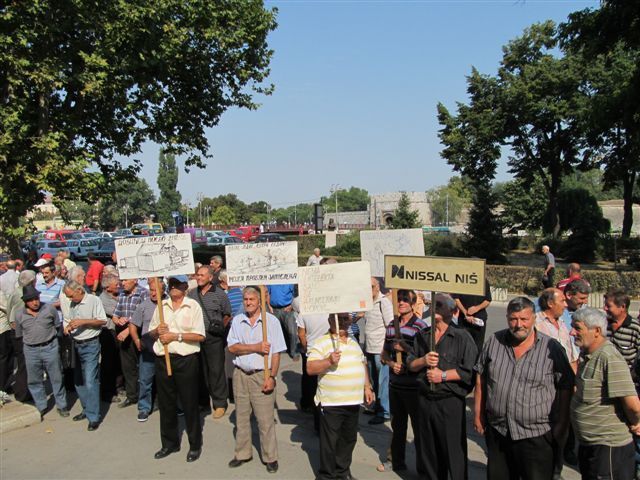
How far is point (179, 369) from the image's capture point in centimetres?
588

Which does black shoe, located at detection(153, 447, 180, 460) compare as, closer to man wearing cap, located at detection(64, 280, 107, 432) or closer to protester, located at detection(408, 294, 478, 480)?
man wearing cap, located at detection(64, 280, 107, 432)

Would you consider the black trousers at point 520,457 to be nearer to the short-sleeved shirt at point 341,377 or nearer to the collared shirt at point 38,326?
the short-sleeved shirt at point 341,377

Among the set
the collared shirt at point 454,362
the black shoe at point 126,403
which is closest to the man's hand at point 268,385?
the collared shirt at point 454,362

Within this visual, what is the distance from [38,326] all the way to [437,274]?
5253 millimetres

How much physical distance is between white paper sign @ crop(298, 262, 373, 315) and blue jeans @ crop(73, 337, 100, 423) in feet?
10.9

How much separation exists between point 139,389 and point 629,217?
38.9 m

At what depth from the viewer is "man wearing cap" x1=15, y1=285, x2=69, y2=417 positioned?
704 cm

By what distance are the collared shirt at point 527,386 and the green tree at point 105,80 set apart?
1345 cm

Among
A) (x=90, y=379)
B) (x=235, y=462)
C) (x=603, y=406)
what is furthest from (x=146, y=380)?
(x=603, y=406)

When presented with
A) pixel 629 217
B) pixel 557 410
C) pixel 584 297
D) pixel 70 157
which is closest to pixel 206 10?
pixel 70 157

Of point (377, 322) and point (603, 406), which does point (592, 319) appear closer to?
point (603, 406)

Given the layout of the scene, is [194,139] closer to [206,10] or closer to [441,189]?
[206,10]

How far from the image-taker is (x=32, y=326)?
277 inches

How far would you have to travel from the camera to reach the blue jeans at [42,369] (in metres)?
7.10
